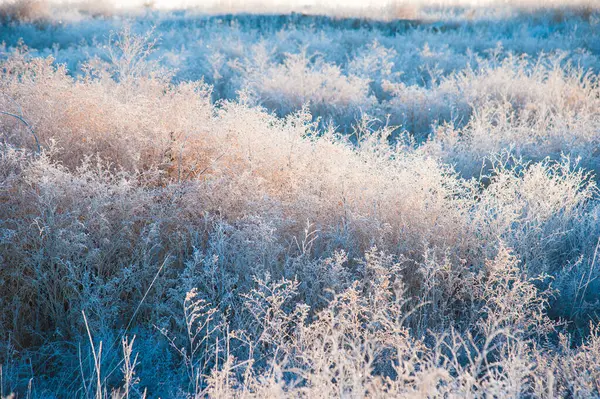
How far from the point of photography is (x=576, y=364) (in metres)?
2.21

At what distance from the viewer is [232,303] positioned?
99.3 inches

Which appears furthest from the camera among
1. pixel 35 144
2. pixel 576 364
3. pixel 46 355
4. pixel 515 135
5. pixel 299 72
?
pixel 299 72

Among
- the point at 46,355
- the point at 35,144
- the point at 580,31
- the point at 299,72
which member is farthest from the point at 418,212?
the point at 580,31

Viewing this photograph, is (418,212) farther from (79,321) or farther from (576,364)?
(79,321)

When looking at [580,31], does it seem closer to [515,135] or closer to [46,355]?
[515,135]

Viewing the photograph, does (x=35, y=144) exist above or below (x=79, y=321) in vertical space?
above

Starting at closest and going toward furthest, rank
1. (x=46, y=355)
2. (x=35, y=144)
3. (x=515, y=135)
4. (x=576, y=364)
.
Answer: (x=576, y=364), (x=46, y=355), (x=35, y=144), (x=515, y=135)

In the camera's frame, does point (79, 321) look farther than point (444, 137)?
No

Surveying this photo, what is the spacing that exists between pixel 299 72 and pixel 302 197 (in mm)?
4836

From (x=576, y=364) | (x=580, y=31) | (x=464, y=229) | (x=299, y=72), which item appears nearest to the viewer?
(x=576, y=364)

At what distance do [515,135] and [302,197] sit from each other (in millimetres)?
3339

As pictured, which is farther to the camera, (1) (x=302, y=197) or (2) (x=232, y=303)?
(1) (x=302, y=197)

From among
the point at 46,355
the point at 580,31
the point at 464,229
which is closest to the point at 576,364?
the point at 464,229

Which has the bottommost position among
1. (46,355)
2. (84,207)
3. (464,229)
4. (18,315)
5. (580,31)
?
(46,355)
